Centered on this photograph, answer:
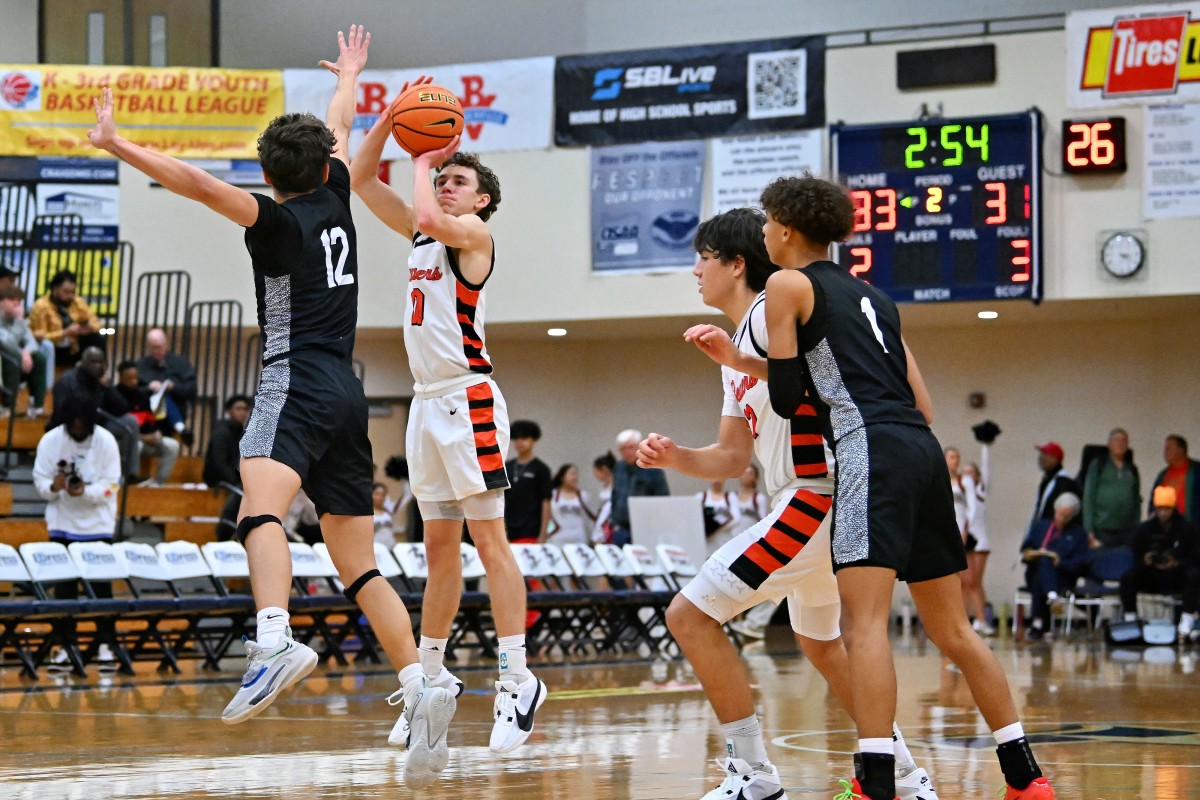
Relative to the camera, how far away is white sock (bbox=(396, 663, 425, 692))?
499cm

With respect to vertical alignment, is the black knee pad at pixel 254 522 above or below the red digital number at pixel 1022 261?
below

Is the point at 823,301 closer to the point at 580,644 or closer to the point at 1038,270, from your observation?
the point at 580,644

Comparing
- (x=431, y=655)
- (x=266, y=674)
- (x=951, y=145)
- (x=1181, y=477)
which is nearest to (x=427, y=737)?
(x=266, y=674)

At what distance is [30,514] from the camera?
13.4 metres

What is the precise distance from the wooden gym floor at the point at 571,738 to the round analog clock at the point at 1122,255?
6.55 m

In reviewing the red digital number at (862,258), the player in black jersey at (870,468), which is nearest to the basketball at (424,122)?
the player in black jersey at (870,468)

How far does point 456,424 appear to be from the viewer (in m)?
5.83

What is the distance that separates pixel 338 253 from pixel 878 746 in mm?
2357

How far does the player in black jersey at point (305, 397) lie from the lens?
4.76 m

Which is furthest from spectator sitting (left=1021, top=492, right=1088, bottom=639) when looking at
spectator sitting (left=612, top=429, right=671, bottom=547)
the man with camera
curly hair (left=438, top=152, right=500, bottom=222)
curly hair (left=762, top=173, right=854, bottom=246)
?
curly hair (left=762, top=173, right=854, bottom=246)

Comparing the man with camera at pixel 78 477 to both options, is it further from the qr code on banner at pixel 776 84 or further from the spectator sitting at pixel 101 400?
the qr code on banner at pixel 776 84

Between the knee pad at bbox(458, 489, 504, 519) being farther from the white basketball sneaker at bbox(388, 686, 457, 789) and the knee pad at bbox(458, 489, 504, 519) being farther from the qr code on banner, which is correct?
the qr code on banner

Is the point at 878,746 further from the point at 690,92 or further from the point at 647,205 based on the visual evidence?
the point at 690,92

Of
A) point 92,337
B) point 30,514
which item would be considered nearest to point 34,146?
point 92,337
